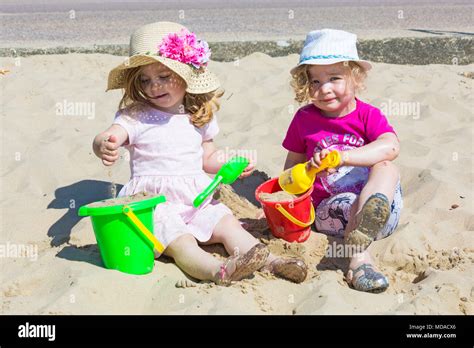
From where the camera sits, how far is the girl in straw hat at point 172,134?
9.41 ft

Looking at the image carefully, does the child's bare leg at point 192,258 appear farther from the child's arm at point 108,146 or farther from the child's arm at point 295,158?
the child's arm at point 295,158

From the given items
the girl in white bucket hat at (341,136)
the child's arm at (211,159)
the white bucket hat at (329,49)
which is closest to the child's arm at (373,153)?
the girl in white bucket hat at (341,136)

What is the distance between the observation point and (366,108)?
309cm

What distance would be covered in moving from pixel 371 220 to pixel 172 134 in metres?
0.99

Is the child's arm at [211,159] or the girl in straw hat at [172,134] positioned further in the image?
the child's arm at [211,159]

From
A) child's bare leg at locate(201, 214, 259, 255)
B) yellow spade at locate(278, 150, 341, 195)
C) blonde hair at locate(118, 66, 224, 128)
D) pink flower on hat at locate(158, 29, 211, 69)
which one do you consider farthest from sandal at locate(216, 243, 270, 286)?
pink flower on hat at locate(158, 29, 211, 69)

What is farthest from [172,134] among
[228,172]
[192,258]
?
[192,258]

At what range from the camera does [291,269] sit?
258 centimetres

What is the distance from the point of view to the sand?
243cm

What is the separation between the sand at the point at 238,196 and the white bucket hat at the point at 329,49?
2.48 feet

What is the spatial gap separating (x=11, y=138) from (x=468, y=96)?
2.95m

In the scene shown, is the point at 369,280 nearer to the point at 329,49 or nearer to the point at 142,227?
the point at 142,227

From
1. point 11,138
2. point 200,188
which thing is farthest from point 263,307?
point 11,138
